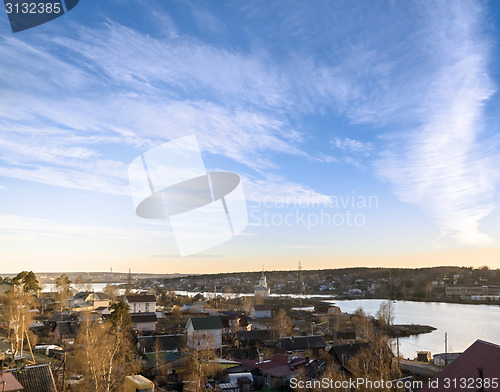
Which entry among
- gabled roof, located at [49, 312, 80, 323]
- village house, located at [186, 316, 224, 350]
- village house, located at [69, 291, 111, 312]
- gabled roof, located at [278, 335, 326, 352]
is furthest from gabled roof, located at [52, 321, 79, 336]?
gabled roof, located at [278, 335, 326, 352]

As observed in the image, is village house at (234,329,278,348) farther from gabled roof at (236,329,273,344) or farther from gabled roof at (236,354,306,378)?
gabled roof at (236,354,306,378)

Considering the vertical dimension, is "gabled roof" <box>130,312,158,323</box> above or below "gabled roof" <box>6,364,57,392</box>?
below

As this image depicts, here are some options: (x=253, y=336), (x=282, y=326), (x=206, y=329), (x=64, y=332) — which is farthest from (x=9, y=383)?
(x=282, y=326)

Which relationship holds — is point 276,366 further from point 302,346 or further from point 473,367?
point 473,367

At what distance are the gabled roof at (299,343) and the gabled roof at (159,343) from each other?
3.93 meters

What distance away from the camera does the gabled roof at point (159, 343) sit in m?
14.2

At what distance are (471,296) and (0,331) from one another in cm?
4996

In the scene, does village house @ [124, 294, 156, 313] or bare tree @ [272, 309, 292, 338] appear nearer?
bare tree @ [272, 309, 292, 338]

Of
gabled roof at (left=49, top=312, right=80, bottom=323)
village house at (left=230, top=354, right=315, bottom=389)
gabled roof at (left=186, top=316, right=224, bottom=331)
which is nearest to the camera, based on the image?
village house at (left=230, top=354, right=315, bottom=389)

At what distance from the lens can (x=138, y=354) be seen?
13.8 metres

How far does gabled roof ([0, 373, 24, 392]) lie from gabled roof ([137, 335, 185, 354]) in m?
6.52

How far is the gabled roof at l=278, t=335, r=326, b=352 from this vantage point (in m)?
15.9

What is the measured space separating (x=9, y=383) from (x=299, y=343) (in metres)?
11.2

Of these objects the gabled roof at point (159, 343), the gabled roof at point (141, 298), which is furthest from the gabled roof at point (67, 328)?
the gabled roof at point (141, 298)
